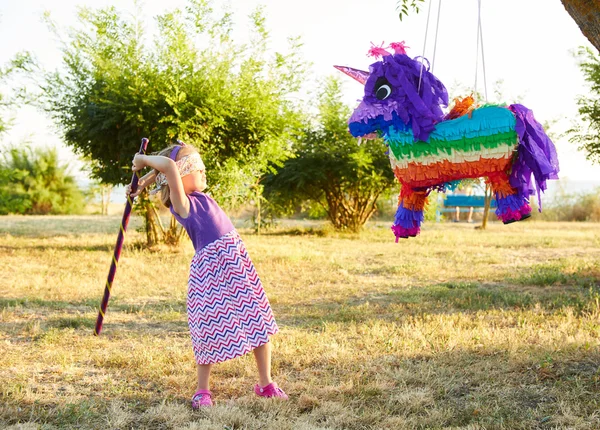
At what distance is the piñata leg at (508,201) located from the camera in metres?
2.84

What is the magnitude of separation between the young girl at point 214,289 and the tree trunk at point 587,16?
1953 mm

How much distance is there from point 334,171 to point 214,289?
913 cm

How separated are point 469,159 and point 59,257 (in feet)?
21.1

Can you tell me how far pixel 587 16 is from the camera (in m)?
2.87

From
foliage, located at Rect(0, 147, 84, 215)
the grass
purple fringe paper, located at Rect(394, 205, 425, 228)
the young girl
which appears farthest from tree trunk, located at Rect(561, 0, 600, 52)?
foliage, located at Rect(0, 147, 84, 215)

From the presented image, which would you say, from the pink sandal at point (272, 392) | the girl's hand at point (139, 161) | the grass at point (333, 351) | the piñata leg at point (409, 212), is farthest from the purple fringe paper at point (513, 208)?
the girl's hand at point (139, 161)

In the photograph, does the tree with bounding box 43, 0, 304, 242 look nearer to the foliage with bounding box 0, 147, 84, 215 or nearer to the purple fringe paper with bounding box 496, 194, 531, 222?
the purple fringe paper with bounding box 496, 194, 531, 222

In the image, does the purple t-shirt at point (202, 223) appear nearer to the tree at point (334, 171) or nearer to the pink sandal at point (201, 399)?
the pink sandal at point (201, 399)

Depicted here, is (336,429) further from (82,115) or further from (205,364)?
(82,115)

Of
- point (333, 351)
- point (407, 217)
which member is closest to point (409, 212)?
point (407, 217)

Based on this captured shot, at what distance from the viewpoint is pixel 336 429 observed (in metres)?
2.54

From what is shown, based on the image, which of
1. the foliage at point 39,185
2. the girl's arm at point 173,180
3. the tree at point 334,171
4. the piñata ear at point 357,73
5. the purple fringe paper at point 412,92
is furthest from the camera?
the foliage at point 39,185

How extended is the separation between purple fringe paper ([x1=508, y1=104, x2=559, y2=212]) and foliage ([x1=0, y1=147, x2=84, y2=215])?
18046 mm

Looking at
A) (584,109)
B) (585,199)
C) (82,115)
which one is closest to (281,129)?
(82,115)
